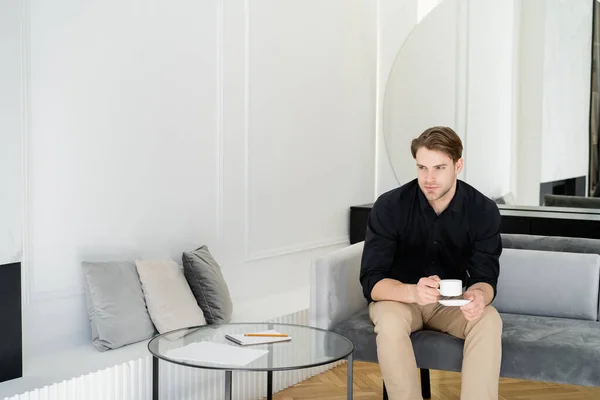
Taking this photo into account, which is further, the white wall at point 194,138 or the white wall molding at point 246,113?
the white wall molding at point 246,113

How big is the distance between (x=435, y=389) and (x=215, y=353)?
1.57 meters

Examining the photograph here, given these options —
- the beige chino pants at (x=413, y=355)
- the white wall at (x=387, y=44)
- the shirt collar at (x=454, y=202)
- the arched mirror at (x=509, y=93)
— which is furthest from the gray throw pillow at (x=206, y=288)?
the white wall at (x=387, y=44)

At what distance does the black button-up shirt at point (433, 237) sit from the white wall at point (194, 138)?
45.0 inches

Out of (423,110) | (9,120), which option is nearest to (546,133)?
(423,110)

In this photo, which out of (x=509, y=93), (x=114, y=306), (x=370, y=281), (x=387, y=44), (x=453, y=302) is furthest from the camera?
(x=387, y=44)

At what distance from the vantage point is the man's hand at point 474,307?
9.29 feet

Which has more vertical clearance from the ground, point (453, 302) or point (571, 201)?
point (571, 201)

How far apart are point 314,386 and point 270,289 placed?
0.78 meters

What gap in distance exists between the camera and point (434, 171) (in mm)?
3008

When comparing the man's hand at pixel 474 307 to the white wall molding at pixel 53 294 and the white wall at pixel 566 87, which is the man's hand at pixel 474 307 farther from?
the white wall at pixel 566 87

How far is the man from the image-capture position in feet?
9.27

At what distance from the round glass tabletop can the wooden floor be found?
2.87ft

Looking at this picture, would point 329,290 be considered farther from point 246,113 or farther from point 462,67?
point 462,67

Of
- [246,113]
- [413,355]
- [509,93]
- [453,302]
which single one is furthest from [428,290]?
[509,93]
